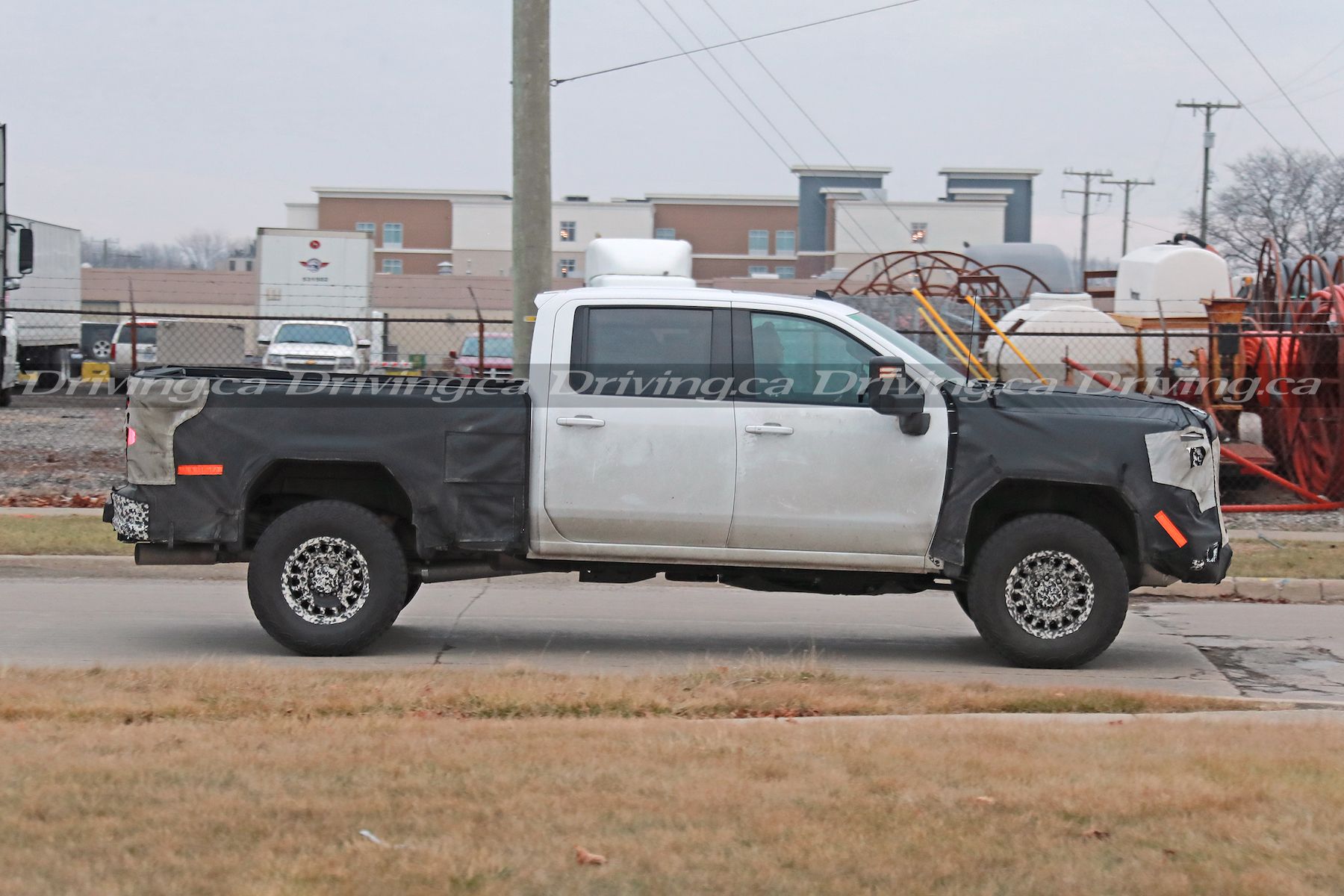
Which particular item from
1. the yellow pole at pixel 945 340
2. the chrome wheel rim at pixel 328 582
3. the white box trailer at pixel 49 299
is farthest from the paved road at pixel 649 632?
the white box trailer at pixel 49 299

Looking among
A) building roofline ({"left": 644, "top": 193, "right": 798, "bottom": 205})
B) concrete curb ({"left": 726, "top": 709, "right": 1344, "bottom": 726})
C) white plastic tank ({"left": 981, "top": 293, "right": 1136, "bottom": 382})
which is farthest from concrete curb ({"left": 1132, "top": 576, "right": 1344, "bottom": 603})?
building roofline ({"left": 644, "top": 193, "right": 798, "bottom": 205})

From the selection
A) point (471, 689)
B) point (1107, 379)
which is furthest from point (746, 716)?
point (1107, 379)

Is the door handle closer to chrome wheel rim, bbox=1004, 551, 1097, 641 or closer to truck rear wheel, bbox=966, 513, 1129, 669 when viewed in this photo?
truck rear wheel, bbox=966, 513, 1129, 669

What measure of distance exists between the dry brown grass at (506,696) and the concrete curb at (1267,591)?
13.9 feet

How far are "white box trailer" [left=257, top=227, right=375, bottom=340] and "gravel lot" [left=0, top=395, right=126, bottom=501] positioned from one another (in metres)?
6.36

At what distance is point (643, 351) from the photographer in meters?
8.13

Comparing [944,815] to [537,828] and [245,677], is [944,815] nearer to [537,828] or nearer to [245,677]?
[537,828]

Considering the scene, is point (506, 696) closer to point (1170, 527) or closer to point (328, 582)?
point (328, 582)

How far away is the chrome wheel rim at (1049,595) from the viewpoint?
8016 millimetres

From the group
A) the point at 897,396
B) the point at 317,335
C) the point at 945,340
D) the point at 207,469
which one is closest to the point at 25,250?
the point at 317,335

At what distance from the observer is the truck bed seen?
7.98 m

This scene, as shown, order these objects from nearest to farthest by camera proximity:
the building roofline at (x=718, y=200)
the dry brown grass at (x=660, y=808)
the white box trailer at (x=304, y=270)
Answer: the dry brown grass at (x=660, y=808) → the white box trailer at (x=304, y=270) → the building roofline at (x=718, y=200)

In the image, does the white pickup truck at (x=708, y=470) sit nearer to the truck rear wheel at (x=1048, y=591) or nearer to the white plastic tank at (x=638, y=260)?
the truck rear wheel at (x=1048, y=591)

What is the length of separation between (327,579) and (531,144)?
6.00 meters
